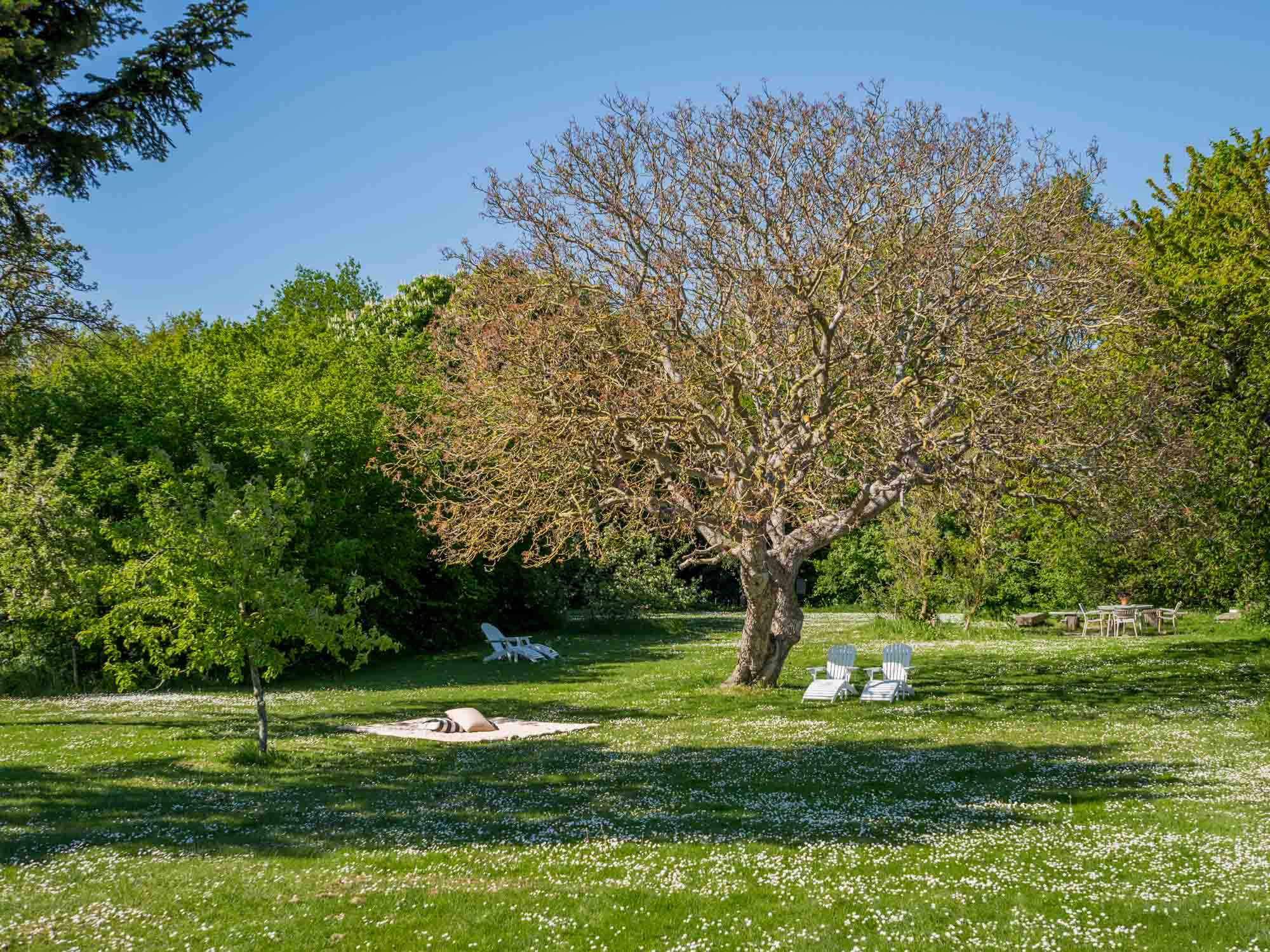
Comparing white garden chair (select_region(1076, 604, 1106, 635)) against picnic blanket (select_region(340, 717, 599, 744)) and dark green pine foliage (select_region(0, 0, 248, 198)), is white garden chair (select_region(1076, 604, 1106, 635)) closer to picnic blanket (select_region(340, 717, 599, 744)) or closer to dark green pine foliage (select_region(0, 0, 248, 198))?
picnic blanket (select_region(340, 717, 599, 744))

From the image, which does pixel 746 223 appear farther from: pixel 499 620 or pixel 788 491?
pixel 499 620

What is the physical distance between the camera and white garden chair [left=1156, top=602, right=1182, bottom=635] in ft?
108

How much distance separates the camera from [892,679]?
68.9 ft

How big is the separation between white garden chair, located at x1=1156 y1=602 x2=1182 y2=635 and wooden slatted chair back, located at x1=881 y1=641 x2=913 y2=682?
1543 cm

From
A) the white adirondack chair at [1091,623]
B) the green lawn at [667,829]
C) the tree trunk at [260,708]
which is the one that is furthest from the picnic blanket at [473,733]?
the white adirondack chair at [1091,623]

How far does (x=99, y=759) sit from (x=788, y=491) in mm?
11325

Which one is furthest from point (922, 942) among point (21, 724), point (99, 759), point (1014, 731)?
point (21, 724)

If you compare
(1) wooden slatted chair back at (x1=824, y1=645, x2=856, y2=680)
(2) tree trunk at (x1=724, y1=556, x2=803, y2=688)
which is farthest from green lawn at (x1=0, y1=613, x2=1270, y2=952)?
(1) wooden slatted chair back at (x1=824, y1=645, x2=856, y2=680)

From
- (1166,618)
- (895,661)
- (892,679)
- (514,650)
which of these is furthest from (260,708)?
(1166,618)

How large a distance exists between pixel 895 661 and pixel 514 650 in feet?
43.7

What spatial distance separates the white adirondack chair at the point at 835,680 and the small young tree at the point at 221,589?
8.90m

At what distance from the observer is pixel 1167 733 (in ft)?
49.9

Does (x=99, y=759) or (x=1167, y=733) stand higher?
(x=99, y=759)

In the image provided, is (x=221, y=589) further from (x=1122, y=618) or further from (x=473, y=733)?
(x=1122, y=618)
